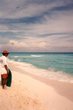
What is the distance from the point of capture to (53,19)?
520 centimetres

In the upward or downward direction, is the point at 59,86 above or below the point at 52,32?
below

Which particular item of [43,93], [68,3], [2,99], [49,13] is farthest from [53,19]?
[2,99]

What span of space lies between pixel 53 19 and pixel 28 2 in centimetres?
85

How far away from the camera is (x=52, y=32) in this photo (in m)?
6.13

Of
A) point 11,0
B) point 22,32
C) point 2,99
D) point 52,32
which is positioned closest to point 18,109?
point 2,99

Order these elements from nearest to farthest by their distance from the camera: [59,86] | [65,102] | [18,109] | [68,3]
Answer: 1. [18,109]
2. [65,102]
3. [59,86]
4. [68,3]

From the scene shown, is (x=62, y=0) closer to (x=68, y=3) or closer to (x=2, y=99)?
(x=68, y=3)

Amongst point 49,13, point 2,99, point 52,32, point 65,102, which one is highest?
point 49,13

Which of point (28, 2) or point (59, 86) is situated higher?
point (28, 2)

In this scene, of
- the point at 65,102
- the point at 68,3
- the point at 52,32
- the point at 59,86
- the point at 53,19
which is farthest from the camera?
the point at 52,32

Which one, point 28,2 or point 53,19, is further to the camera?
point 53,19

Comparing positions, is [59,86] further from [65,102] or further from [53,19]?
[53,19]

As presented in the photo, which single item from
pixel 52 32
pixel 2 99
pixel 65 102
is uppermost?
pixel 52 32

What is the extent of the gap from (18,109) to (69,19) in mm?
3116
